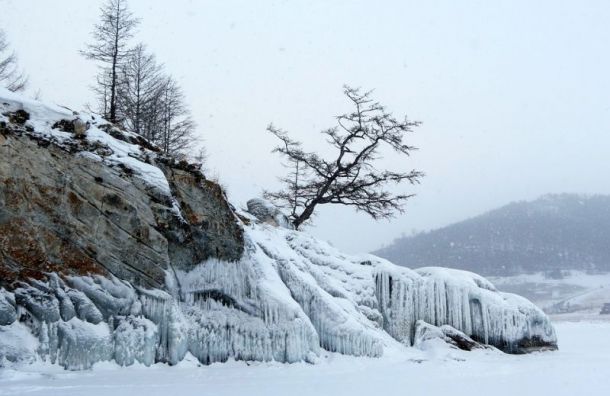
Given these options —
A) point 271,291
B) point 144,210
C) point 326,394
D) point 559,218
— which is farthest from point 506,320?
point 559,218

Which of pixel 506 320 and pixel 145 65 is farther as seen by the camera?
pixel 145 65

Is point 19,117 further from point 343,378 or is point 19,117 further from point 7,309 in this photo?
point 343,378

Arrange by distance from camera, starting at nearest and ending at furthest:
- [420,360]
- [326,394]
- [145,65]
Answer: [326,394]
[420,360]
[145,65]

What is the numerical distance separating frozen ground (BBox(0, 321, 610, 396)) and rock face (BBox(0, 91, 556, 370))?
46cm

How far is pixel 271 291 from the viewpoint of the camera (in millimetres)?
11469

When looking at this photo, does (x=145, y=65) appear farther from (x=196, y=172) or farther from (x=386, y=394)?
(x=386, y=394)

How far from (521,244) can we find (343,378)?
117902mm

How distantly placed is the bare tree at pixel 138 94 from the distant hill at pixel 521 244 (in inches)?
3328

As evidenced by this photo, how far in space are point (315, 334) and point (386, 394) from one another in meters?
3.27

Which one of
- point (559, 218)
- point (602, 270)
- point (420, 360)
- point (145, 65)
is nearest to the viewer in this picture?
point (420, 360)

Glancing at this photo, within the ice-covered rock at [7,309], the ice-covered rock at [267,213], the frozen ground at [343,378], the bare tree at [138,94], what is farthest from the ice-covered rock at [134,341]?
the bare tree at [138,94]

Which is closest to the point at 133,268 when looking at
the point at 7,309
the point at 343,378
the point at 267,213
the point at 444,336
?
the point at 7,309

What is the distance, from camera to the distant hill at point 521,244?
107m

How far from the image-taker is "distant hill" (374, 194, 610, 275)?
107 metres
